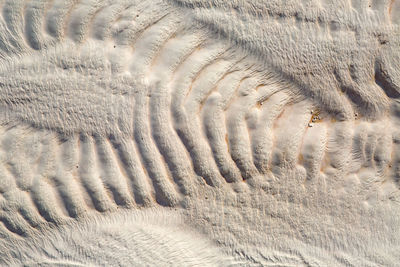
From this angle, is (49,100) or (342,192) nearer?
(49,100)

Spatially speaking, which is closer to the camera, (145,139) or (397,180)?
(145,139)

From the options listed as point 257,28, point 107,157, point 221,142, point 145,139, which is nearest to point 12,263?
point 107,157

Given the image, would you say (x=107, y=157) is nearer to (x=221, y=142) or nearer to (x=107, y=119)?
(x=107, y=119)

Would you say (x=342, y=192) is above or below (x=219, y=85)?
below

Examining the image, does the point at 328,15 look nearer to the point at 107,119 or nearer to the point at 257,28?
the point at 257,28

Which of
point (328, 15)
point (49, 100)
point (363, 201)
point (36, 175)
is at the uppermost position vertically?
point (328, 15)

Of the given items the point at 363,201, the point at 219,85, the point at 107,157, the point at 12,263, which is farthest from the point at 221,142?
the point at 12,263
